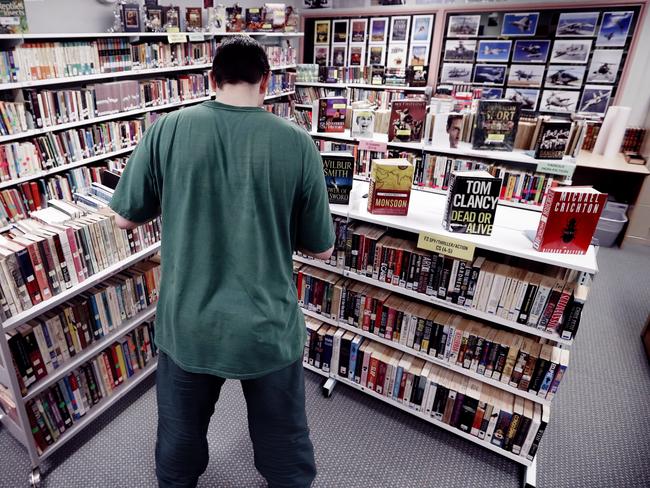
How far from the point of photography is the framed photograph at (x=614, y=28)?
4949 millimetres

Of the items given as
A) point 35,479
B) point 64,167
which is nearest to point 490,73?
point 64,167

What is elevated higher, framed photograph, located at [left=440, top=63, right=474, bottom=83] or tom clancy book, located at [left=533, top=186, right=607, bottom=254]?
framed photograph, located at [left=440, top=63, right=474, bottom=83]

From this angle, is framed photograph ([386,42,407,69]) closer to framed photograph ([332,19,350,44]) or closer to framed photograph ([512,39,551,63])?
framed photograph ([332,19,350,44])

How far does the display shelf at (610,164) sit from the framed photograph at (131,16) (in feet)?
15.2

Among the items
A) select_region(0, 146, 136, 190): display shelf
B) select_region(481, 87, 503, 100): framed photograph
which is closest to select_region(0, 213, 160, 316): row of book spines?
select_region(0, 146, 136, 190): display shelf

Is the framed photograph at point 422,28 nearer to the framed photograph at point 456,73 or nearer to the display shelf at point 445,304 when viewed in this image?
the framed photograph at point 456,73

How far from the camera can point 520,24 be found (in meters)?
5.43

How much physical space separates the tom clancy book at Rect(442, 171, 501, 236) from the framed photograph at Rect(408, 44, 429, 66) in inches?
196

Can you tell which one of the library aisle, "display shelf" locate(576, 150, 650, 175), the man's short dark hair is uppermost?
the man's short dark hair

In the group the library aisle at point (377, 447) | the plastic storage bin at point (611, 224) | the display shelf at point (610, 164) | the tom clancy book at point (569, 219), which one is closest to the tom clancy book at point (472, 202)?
the tom clancy book at point (569, 219)

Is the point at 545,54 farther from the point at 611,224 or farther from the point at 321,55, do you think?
the point at 321,55

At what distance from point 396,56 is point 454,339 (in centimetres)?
544

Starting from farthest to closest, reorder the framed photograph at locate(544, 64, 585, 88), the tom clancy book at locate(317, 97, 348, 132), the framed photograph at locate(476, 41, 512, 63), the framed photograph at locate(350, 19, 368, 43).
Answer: the framed photograph at locate(350, 19, 368, 43) → the framed photograph at locate(476, 41, 512, 63) → the framed photograph at locate(544, 64, 585, 88) → the tom clancy book at locate(317, 97, 348, 132)

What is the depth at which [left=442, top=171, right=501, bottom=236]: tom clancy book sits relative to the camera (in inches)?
70.8
